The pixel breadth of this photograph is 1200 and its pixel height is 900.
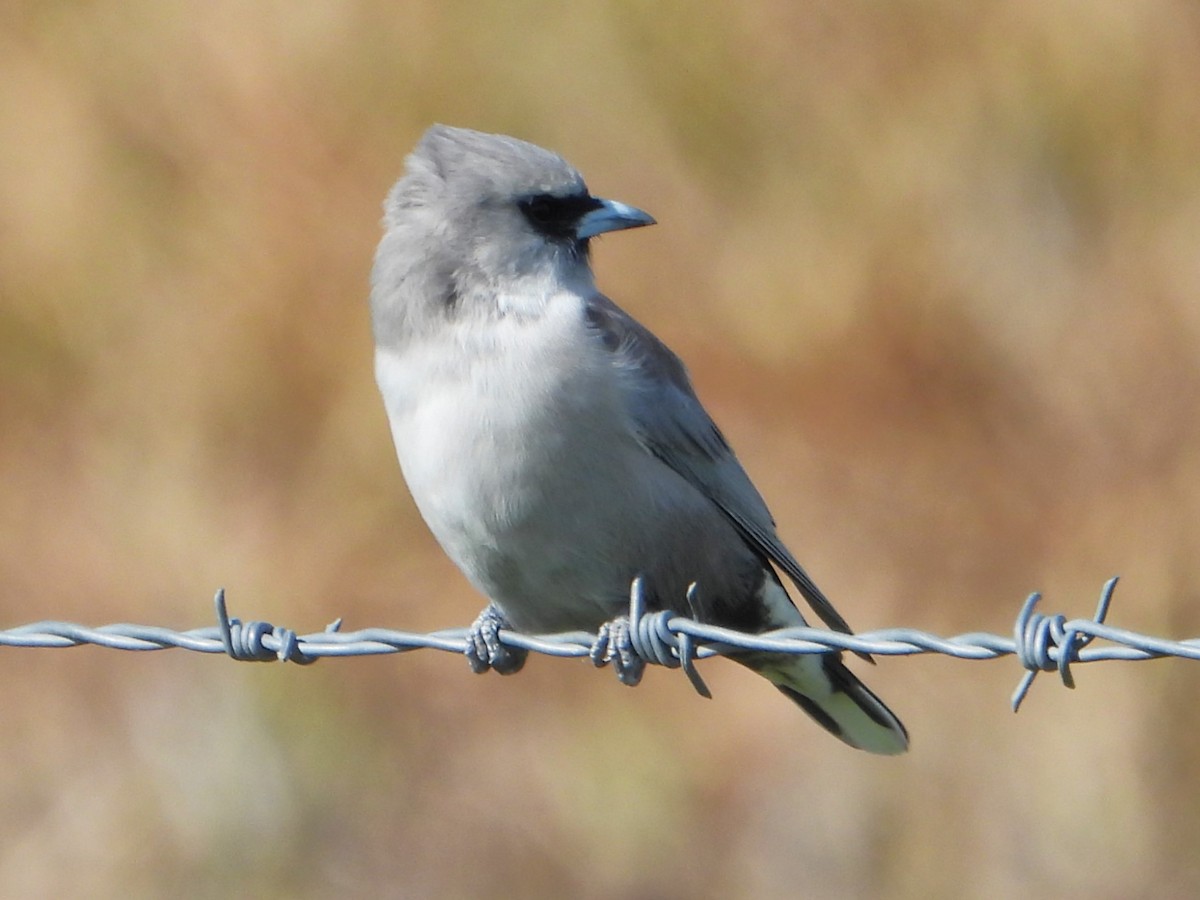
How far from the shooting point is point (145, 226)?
8.73 m

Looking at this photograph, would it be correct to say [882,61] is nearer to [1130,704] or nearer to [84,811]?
[1130,704]

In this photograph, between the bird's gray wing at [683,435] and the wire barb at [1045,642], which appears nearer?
the wire barb at [1045,642]

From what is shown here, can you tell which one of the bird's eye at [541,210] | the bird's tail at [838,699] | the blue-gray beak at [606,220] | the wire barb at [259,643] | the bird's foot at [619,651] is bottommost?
the wire barb at [259,643]

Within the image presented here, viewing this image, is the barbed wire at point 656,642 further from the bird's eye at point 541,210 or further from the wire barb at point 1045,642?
Result: the bird's eye at point 541,210

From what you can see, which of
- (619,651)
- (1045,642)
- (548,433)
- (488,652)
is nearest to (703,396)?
(488,652)

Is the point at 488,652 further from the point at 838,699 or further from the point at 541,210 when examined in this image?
the point at 541,210

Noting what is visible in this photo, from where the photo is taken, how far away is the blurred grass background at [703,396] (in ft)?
25.3

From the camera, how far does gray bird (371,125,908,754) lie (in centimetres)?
412

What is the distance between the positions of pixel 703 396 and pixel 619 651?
441 cm

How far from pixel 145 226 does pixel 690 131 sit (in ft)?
9.72

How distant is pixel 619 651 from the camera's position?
151 inches

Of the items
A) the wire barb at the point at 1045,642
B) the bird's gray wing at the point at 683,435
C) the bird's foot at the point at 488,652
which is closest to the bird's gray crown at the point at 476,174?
the bird's gray wing at the point at 683,435

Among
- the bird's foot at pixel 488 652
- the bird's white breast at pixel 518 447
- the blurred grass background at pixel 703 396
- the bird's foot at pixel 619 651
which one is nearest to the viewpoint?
the bird's foot at pixel 619 651

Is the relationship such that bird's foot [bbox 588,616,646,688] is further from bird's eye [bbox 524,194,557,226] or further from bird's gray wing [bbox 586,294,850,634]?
bird's eye [bbox 524,194,557,226]
